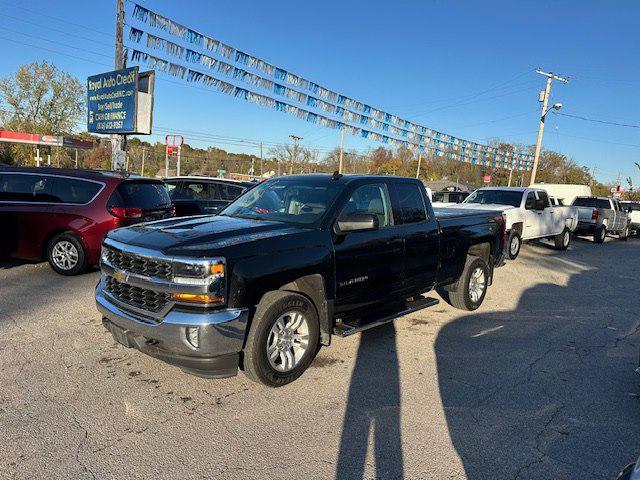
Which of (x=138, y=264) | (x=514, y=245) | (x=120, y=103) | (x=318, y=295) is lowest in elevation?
(x=514, y=245)

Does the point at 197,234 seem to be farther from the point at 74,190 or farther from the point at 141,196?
the point at 74,190

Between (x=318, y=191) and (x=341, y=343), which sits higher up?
(x=318, y=191)

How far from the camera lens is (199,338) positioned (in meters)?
3.38

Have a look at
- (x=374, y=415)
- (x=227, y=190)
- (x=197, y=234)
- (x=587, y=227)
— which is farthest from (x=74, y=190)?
(x=587, y=227)

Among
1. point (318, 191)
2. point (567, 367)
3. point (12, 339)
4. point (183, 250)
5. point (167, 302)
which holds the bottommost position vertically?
point (12, 339)

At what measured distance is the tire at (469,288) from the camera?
21.3 ft

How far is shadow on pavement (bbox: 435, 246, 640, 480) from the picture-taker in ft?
10.1

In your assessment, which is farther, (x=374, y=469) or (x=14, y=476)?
(x=374, y=469)

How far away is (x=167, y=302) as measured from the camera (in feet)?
11.7

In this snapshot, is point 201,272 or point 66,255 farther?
point 66,255

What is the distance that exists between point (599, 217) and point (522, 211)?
26.9 ft

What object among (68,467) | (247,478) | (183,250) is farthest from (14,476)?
(183,250)

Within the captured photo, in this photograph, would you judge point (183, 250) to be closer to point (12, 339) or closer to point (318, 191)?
point (318, 191)

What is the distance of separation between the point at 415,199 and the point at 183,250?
10.1 ft
